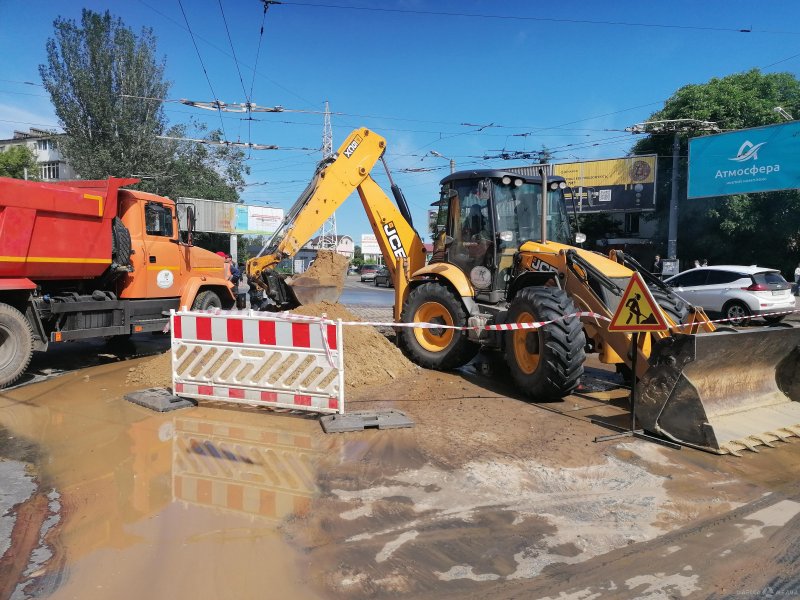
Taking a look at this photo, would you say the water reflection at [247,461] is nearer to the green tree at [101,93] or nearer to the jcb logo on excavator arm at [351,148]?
the jcb logo on excavator arm at [351,148]

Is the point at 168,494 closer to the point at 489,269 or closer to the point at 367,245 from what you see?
the point at 489,269

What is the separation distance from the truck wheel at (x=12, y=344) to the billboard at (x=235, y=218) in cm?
2928

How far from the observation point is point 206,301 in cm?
1087

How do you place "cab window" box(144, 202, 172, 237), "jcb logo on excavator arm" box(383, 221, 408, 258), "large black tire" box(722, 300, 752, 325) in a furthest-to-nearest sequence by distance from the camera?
"large black tire" box(722, 300, 752, 325) → "jcb logo on excavator arm" box(383, 221, 408, 258) → "cab window" box(144, 202, 172, 237)

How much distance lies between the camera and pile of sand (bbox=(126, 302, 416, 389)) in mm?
7797

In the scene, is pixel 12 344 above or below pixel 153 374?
above

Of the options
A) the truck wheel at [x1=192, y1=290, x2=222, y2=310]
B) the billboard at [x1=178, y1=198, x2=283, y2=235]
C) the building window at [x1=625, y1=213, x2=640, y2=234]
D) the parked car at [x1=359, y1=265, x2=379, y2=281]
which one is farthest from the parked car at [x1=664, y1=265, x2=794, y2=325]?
the parked car at [x1=359, y1=265, x2=379, y2=281]

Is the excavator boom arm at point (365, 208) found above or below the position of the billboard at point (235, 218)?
below

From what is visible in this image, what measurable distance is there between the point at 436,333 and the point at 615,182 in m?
26.9

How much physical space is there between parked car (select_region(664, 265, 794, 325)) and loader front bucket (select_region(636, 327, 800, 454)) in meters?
8.42

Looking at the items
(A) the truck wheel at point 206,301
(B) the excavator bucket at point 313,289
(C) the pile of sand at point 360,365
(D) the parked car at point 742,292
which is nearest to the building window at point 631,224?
(D) the parked car at point 742,292

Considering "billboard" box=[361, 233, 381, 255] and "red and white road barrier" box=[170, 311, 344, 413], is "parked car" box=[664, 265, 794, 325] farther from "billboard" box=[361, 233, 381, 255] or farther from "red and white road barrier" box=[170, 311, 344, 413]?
"billboard" box=[361, 233, 381, 255]

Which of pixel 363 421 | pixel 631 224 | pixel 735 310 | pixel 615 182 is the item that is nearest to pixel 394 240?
pixel 363 421

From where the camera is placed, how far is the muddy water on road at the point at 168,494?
10.2 ft
